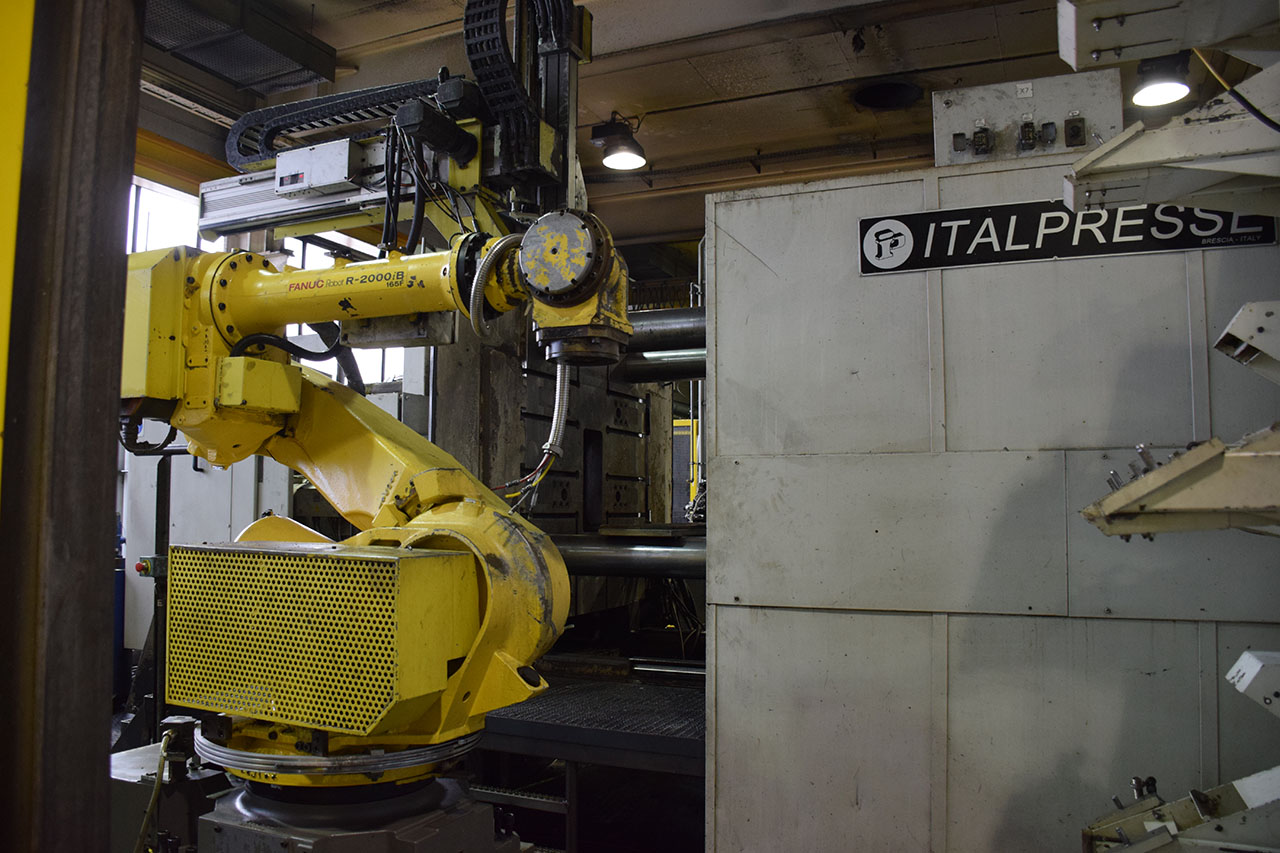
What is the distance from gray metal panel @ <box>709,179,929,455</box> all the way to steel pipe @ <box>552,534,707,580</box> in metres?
0.76

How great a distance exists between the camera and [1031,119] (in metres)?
2.52

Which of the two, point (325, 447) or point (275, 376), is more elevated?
point (275, 376)

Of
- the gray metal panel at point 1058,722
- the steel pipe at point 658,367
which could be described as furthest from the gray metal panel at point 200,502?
the gray metal panel at point 1058,722

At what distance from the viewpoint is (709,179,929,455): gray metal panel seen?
2.44 m

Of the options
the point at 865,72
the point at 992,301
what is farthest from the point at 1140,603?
the point at 865,72

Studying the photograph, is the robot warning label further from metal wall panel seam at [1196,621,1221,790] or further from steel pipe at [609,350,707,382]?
steel pipe at [609,350,707,382]

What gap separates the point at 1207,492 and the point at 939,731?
115cm

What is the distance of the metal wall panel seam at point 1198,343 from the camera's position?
2.20m

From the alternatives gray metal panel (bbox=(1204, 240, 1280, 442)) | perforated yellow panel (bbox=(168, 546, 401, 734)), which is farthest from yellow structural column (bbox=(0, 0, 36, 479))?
gray metal panel (bbox=(1204, 240, 1280, 442))

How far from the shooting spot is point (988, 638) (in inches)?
90.7

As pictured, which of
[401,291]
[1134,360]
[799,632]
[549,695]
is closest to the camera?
[401,291]

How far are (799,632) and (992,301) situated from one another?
109 centimetres

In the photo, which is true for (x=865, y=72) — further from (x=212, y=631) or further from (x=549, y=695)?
(x=212, y=631)

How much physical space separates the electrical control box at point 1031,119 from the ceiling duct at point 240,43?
3.54 metres
